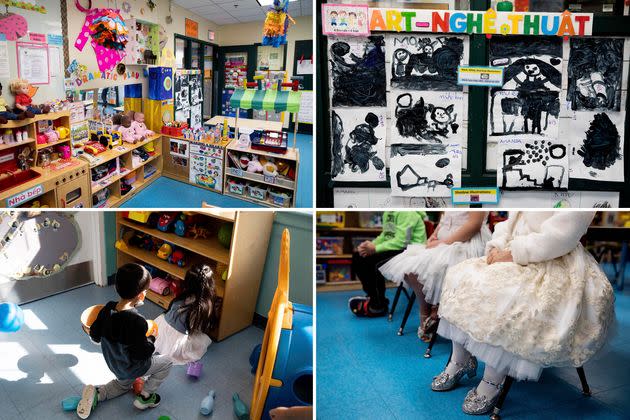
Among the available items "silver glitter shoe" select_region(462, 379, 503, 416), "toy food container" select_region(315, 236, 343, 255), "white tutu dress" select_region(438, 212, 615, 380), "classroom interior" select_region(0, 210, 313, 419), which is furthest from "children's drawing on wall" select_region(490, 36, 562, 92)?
"toy food container" select_region(315, 236, 343, 255)

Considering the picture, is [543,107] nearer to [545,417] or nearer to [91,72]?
Result: [545,417]

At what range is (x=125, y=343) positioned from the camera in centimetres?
142

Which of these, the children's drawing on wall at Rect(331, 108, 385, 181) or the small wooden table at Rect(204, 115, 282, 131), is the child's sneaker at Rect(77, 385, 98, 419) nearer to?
the children's drawing on wall at Rect(331, 108, 385, 181)

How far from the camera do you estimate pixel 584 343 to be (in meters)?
1.02

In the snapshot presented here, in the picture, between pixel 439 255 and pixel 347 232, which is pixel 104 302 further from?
pixel 347 232

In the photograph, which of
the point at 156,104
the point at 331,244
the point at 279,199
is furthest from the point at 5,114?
the point at 331,244

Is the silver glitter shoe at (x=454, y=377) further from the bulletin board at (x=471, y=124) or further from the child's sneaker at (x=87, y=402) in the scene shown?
the child's sneaker at (x=87, y=402)

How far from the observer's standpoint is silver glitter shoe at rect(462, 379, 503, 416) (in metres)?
1.08

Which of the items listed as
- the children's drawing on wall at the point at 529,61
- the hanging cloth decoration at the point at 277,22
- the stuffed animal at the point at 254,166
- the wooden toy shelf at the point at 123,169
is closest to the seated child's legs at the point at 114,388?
the wooden toy shelf at the point at 123,169

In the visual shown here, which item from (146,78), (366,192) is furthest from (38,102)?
(366,192)

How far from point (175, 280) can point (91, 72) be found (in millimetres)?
1067

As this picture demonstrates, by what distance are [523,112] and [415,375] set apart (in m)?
0.99

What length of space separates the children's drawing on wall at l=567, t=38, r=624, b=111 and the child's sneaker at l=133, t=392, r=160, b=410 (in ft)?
6.03

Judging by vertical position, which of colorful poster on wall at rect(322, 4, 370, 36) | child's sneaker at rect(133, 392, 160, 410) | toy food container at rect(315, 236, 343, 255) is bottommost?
child's sneaker at rect(133, 392, 160, 410)
